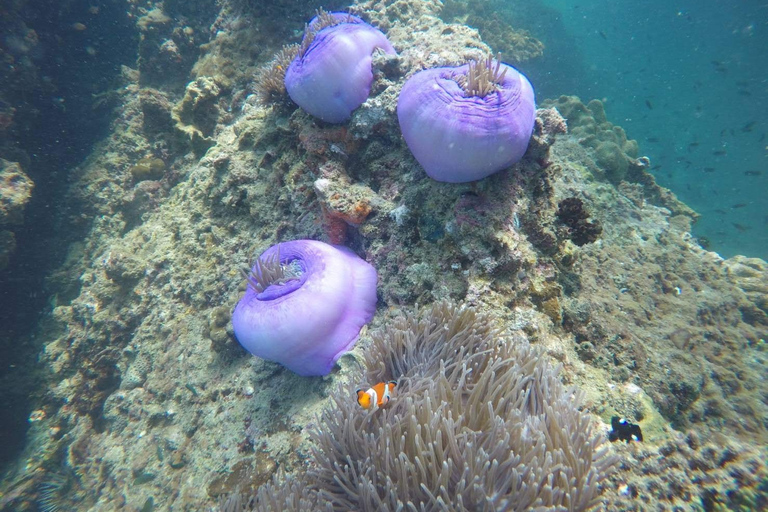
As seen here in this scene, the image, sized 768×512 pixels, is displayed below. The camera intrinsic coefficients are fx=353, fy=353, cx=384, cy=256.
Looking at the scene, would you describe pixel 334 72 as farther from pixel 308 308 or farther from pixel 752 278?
pixel 752 278

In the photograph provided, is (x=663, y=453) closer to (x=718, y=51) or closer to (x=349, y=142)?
(x=349, y=142)

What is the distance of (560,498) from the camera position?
1566mm

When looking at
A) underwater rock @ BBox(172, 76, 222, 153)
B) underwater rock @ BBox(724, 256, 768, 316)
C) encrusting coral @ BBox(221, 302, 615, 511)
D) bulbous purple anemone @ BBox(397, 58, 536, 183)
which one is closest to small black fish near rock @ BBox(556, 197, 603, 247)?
bulbous purple anemone @ BBox(397, 58, 536, 183)

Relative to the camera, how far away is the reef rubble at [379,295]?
2.57 meters

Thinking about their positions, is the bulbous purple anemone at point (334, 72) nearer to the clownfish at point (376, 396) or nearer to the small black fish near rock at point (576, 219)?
the small black fish near rock at point (576, 219)

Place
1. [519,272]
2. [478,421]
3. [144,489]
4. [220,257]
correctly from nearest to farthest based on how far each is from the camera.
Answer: [478,421] < [519,272] < [144,489] < [220,257]

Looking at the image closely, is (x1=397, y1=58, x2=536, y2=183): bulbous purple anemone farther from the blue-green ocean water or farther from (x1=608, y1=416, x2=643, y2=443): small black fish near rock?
the blue-green ocean water

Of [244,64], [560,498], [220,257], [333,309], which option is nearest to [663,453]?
[560,498]

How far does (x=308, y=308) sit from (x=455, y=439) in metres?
1.45

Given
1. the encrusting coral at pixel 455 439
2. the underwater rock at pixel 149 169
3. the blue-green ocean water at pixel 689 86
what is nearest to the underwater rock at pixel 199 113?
the underwater rock at pixel 149 169

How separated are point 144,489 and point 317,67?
14.6 feet

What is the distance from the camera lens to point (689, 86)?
41.1 metres

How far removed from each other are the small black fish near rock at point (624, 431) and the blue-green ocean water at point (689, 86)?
1666 centimetres

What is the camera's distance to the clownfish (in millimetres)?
1932
